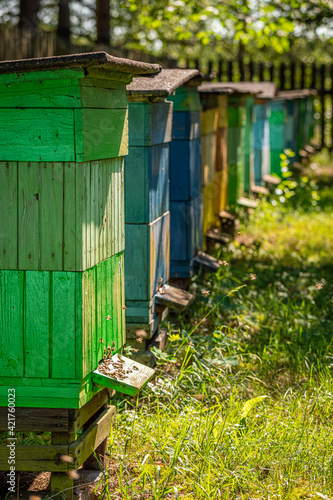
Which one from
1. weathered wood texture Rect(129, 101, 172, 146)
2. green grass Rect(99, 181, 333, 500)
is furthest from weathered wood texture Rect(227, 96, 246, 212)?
weathered wood texture Rect(129, 101, 172, 146)

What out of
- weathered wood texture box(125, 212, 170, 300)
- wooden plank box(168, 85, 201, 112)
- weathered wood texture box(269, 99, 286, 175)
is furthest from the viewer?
weathered wood texture box(269, 99, 286, 175)

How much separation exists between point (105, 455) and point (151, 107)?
2149 millimetres

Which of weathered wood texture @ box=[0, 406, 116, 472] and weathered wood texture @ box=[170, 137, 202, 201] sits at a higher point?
weathered wood texture @ box=[170, 137, 202, 201]

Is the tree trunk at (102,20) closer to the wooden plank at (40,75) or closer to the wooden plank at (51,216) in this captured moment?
the wooden plank at (40,75)

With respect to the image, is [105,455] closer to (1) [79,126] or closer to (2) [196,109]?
(1) [79,126]

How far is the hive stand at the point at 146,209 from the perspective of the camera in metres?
4.19

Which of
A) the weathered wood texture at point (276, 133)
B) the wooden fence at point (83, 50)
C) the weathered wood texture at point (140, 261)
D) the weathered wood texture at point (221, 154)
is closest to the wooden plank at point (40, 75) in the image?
the weathered wood texture at point (140, 261)

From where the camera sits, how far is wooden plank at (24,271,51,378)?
117 inches

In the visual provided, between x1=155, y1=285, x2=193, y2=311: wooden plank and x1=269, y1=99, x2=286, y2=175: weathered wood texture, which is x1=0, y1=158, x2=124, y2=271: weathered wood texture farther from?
x1=269, y1=99, x2=286, y2=175: weathered wood texture

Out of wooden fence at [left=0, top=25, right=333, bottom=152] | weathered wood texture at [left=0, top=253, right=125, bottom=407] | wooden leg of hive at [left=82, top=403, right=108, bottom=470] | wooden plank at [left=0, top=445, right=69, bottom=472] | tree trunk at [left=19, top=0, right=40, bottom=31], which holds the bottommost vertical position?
wooden leg of hive at [left=82, top=403, right=108, bottom=470]

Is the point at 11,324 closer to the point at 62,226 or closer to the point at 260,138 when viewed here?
the point at 62,226

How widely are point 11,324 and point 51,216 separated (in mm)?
534

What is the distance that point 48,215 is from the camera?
9.62 ft

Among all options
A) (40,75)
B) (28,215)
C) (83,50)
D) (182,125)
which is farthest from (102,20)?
(28,215)
